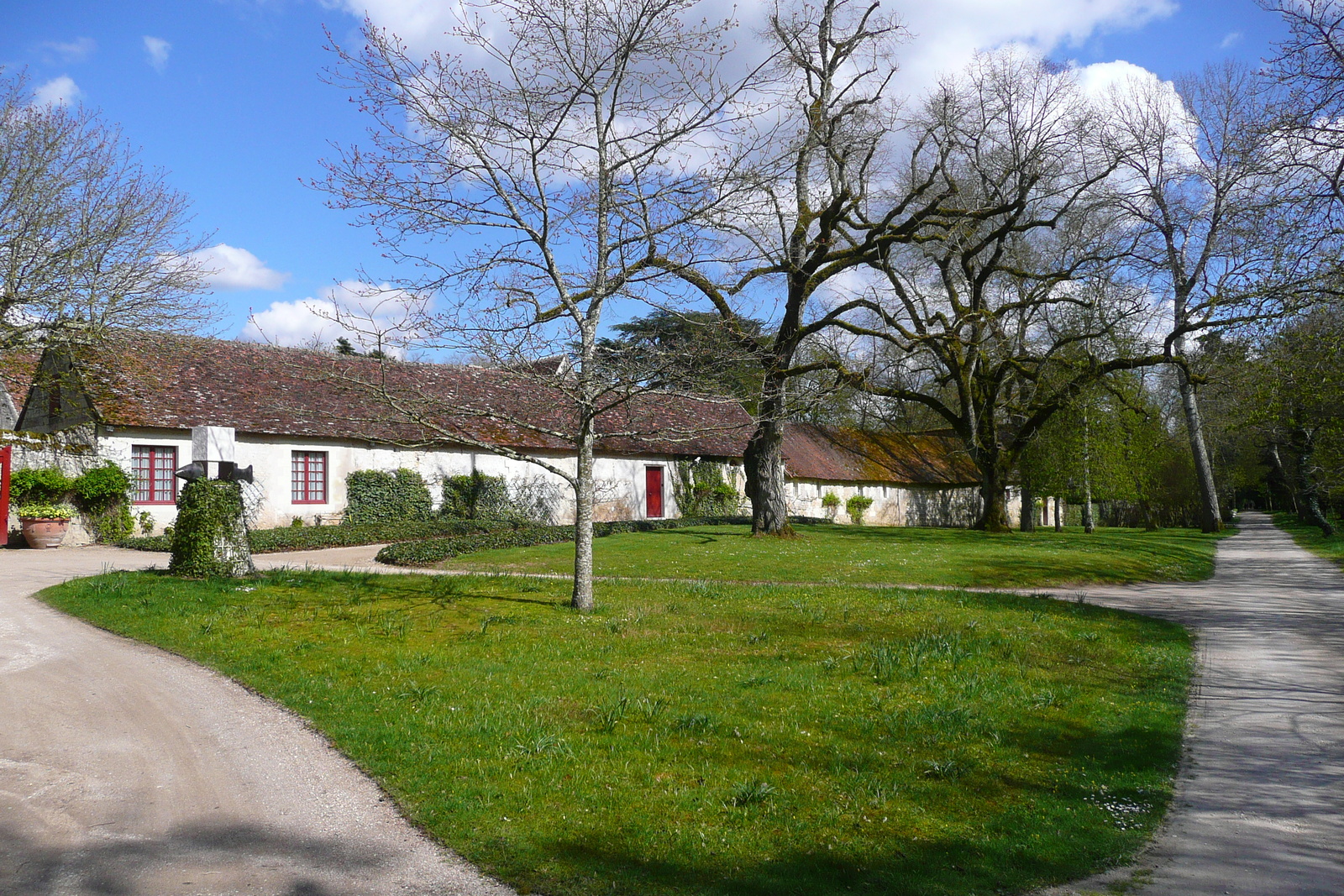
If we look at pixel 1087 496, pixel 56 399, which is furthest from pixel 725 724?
pixel 1087 496

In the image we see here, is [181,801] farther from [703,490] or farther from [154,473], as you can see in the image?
[703,490]

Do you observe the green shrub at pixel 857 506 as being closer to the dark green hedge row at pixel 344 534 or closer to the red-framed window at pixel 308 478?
the dark green hedge row at pixel 344 534

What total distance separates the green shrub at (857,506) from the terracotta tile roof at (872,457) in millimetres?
881

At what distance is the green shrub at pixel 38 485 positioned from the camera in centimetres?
2172

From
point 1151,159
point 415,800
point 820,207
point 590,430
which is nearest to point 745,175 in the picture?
point 590,430

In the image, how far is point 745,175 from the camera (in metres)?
10.9

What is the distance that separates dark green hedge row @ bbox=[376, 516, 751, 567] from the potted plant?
807cm

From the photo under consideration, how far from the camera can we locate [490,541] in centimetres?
2220

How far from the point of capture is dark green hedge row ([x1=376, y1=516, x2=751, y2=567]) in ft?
62.5

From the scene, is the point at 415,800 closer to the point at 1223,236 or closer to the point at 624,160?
the point at 624,160

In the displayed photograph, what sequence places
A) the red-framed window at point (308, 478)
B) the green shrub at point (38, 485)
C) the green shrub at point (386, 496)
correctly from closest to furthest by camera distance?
1. the green shrub at point (38, 485)
2. the red-framed window at point (308, 478)
3. the green shrub at point (386, 496)

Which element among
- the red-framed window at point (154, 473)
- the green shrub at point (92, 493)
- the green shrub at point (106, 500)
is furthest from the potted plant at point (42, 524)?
the red-framed window at point (154, 473)

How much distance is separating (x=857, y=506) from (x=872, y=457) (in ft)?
11.9

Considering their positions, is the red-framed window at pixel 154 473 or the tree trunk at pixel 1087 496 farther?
the tree trunk at pixel 1087 496
